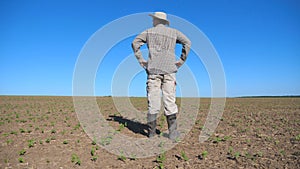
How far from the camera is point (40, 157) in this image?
549 centimetres

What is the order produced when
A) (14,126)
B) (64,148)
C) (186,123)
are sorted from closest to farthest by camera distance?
(64,148)
(14,126)
(186,123)

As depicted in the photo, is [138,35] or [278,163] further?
[138,35]

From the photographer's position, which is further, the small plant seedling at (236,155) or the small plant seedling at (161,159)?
the small plant seedling at (236,155)

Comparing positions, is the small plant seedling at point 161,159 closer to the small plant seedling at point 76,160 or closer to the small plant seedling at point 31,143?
the small plant seedling at point 76,160

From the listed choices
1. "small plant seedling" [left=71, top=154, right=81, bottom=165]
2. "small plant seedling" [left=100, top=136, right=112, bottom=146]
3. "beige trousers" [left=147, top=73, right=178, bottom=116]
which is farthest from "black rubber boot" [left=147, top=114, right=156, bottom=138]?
"small plant seedling" [left=71, top=154, right=81, bottom=165]

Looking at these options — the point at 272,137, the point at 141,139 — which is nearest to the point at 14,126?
the point at 141,139

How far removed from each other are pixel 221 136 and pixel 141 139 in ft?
7.03

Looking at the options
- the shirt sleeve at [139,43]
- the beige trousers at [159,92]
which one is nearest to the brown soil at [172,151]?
the beige trousers at [159,92]

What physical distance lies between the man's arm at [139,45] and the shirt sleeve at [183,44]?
83cm

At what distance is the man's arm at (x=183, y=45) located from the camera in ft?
22.0

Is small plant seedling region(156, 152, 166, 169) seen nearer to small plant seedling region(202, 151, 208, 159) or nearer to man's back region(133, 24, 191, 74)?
small plant seedling region(202, 151, 208, 159)

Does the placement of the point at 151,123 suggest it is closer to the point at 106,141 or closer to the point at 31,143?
the point at 106,141

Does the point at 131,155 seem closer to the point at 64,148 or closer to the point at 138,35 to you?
the point at 64,148

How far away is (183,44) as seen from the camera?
6793 millimetres
